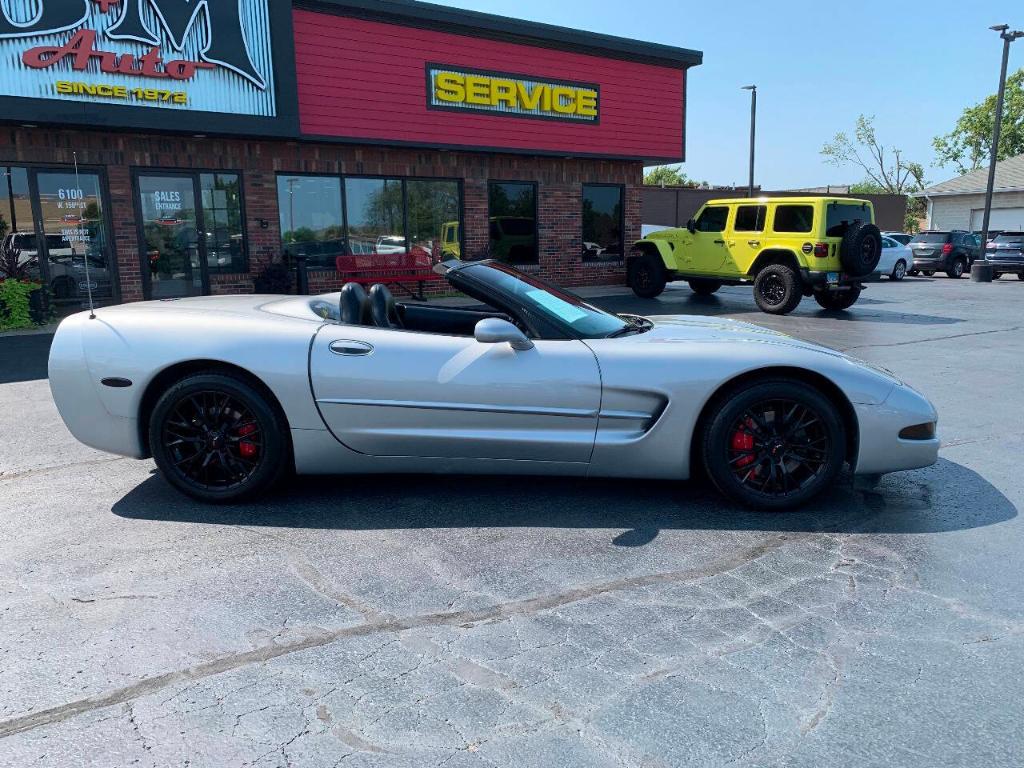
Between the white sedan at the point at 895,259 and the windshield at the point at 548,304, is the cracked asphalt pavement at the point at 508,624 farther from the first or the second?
the white sedan at the point at 895,259

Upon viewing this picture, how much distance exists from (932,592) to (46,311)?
12.0m

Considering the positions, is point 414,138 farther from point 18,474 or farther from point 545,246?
point 18,474

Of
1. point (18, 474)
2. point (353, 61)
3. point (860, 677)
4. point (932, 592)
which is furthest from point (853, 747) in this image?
point (353, 61)

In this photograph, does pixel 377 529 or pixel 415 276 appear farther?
pixel 415 276

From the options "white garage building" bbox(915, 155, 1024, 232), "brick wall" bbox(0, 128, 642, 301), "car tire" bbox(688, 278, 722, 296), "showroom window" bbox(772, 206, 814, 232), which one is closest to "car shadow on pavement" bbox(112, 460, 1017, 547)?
"brick wall" bbox(0, 128, 642, 301)

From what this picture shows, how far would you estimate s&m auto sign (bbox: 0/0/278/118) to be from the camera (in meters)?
9.92

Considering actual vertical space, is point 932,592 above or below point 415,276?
below

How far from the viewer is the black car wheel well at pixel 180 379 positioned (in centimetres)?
371

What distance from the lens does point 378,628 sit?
8.68ft

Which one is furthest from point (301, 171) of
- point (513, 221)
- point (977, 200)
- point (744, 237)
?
point (977, 200)

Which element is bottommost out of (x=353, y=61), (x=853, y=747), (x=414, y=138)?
(x=853, y=747)

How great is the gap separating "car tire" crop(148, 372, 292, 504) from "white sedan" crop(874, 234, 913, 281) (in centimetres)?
2182

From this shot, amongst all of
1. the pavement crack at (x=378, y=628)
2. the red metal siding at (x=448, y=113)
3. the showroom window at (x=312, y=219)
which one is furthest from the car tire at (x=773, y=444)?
the showroom window at (x=312, y=219)

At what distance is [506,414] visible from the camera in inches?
141
